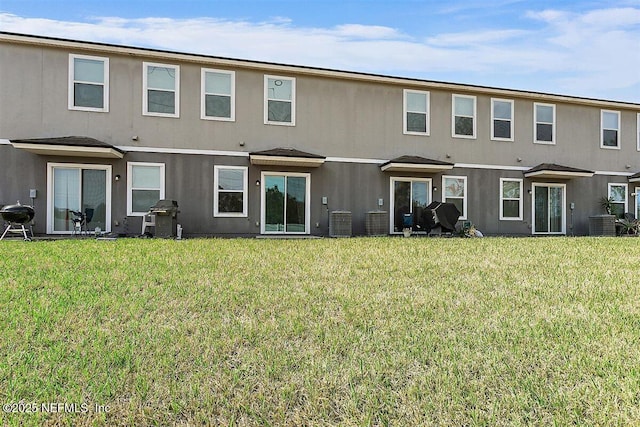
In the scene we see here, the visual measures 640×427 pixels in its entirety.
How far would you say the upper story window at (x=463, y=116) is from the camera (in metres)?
15.4

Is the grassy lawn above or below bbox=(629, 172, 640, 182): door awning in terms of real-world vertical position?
below

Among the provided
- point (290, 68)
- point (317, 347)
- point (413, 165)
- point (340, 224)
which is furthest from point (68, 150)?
point (317, 347)

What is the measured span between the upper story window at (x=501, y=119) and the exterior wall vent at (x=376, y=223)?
5958 millimetres

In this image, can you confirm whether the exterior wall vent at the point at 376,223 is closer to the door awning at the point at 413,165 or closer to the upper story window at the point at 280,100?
the door awning at the point at 413,165

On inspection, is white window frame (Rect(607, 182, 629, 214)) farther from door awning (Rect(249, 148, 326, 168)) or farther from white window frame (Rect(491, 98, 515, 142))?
door awning (Rect(249, 148, 326, 168))

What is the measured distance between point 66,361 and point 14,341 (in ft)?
2.28

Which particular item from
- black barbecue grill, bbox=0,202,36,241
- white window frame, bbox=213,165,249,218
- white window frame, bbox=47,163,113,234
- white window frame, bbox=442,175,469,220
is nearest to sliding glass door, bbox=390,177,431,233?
white window frame, bbox=442,175,469,220

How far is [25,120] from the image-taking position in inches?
461

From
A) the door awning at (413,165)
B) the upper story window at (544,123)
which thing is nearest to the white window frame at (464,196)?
the door awning at (413,165)

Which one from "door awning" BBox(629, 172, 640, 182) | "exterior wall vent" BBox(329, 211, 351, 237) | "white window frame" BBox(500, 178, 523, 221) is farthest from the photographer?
"door awning" BBox(629, 172, 640, 182)

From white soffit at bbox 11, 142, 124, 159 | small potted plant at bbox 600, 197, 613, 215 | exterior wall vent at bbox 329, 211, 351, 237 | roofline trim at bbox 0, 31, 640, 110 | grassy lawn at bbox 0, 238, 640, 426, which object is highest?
roofline trim at bbox 0, 31, 640, 110

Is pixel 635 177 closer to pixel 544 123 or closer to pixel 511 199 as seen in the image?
pixel 544 123

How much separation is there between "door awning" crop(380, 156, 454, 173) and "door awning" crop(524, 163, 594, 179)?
3864mm

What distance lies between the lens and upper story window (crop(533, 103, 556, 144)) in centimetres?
1625
